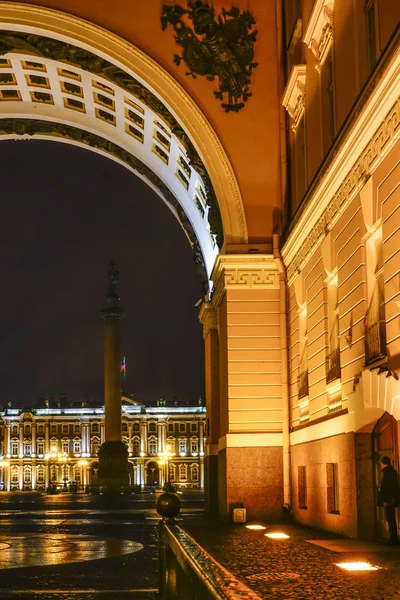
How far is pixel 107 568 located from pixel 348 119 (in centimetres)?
831

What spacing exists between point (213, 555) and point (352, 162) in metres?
7.19

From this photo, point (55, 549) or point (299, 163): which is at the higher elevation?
point (299, 163)

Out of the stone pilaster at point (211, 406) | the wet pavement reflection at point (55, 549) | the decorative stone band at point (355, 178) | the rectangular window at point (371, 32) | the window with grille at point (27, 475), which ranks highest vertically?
the rectangular window at point (371, 32)

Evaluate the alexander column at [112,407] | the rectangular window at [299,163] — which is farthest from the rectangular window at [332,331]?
the alexander column at [112,407]

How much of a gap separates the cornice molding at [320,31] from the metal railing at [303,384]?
23.1 ft

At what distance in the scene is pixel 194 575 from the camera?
504 cm

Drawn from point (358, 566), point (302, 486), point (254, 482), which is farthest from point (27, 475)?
point (358, 566)

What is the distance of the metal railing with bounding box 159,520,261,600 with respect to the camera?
163 inches

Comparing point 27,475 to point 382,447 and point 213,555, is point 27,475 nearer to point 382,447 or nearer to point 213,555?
point 382,447

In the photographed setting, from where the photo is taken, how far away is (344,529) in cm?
1752

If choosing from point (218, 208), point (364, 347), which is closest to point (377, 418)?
point (364, 347)

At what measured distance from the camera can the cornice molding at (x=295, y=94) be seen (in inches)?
884

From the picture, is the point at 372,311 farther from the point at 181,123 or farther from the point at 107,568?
the point at 181,123

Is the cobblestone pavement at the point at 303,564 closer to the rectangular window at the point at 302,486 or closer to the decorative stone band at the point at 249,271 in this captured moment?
the rectangular window at the point at 302,486
